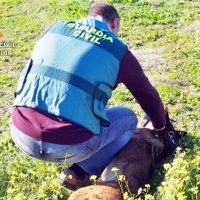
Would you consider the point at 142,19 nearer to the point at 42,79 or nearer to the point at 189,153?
the point at 189,153

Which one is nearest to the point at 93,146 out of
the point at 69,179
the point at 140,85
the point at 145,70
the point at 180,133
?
the point at 69,179

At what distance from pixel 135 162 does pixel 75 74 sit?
954 mm

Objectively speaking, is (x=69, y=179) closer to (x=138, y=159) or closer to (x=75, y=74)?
(x=138, y=159)

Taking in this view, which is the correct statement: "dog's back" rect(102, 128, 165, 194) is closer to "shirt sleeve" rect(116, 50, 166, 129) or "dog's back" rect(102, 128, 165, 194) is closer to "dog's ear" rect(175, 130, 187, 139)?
"shirt sleeve" rect(116, 50, 166, 129)

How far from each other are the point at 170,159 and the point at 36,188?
122 centimetres

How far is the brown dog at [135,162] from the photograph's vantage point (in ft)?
12.1

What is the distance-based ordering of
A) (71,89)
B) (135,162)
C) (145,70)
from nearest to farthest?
(71,89)
(135,162)
(145,70)

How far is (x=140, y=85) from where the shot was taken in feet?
13.1

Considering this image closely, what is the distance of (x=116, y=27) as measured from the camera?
174 inches

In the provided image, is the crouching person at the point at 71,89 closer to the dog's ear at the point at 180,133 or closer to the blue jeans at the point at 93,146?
the blue jeans at the point at 93,146

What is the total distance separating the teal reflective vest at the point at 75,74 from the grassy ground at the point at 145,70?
0.61 m

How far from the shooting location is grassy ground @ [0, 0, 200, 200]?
13.0 ft

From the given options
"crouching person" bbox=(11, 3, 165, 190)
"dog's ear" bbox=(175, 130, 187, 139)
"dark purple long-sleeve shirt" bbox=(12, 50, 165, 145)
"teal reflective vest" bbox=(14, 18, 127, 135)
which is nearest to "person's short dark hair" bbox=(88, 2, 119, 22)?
"crouching person" bbox=(11, 3, 165, 190)

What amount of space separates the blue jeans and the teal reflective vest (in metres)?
0.18
